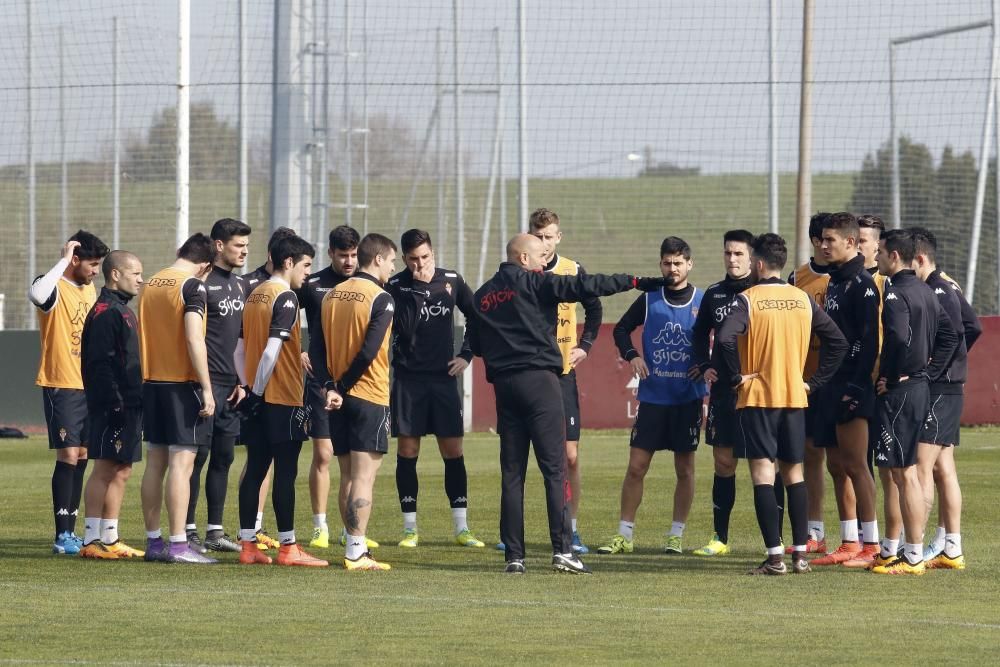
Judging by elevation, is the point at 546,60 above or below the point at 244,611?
above

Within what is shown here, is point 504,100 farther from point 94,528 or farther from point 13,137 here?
point 94,528

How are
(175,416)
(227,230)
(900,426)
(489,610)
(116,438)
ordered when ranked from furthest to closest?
1. (227,230)
2. (116,438)
3. (175,416)
4. (900,426)
5. (489,610)

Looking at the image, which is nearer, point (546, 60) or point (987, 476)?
point (987, 476)

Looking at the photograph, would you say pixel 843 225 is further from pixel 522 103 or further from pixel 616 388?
pixel 522 103

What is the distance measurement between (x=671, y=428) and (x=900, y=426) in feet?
6.37

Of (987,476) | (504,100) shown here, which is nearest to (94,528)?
(987,476)

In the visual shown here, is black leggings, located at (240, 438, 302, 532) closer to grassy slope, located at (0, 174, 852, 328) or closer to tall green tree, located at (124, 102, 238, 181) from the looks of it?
grassy slope, located at (0, 174, 852, 328)

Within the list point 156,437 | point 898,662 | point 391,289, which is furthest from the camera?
point 391,289

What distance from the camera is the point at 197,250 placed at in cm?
1038

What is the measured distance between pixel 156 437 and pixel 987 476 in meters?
9.07

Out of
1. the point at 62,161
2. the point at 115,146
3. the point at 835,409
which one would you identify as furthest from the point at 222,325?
the point at 62,161

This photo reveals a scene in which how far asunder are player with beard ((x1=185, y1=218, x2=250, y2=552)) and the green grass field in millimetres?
812

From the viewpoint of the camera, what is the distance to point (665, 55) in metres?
23.7

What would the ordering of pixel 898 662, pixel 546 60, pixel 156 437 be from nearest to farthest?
pixel 898 662 → pixel 156 437 → pixel 546 60
